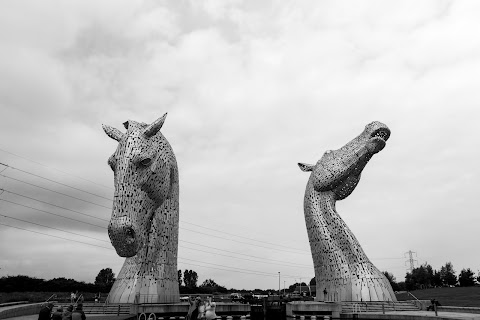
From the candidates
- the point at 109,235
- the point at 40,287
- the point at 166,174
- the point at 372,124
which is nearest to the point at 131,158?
the point at 166,174

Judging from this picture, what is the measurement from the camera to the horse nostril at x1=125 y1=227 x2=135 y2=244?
1280cm

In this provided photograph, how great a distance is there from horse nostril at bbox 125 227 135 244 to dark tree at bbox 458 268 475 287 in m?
63.7

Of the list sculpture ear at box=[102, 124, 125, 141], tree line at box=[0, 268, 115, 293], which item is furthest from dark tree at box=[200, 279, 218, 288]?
sculpture ear at box=[102, 124, 125, 141]

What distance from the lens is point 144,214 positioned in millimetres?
14227

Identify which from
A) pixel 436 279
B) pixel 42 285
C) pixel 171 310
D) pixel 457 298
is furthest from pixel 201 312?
pixel 436 279

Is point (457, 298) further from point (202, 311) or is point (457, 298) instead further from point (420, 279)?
point (420, 279)

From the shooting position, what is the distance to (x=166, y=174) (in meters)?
15.6

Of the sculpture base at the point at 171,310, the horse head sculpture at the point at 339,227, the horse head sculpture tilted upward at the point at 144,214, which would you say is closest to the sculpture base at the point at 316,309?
the sculpture base at the point at 171,310

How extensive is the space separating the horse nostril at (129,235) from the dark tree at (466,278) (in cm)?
6369

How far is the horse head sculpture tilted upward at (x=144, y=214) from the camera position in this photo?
13344mm

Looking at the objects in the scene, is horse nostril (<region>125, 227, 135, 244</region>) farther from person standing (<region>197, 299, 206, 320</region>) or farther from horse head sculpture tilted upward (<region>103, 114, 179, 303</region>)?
person standing (<region>197, 299, 206, 320</region>)

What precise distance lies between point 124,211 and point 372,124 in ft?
43.8

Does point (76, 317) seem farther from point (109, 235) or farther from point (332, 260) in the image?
point (332, 260)

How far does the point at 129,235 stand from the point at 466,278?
65226 mm
